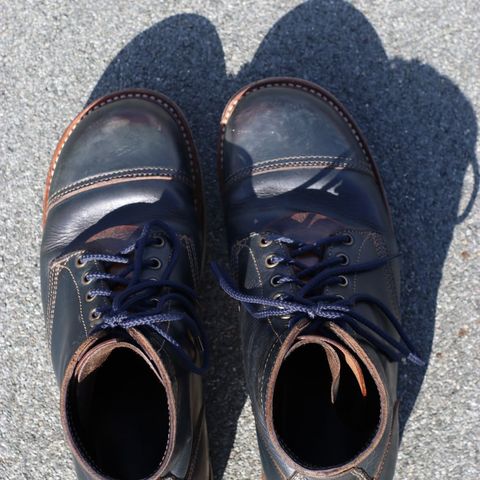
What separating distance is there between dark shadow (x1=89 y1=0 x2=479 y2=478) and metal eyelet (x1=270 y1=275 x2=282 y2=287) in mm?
222

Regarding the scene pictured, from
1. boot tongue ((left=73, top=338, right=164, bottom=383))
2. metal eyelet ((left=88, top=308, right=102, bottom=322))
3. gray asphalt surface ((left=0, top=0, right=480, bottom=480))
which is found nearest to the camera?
boot tongue ((left=73, top=338, right=164, bottom=383))

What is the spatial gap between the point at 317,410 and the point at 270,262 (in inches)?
12.1

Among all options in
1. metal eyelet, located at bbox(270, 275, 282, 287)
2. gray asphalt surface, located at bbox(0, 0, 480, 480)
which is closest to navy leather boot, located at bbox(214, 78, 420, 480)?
metal eyelet, located at bbox(270, 275, 282, 287)

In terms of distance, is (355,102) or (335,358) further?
(355,102)

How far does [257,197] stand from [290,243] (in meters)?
0.15

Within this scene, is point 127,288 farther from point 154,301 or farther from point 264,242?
point 264,242

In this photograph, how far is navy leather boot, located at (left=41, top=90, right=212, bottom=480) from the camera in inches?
44.1

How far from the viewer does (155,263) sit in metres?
1.28

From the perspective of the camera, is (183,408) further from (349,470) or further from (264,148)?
(264,148)

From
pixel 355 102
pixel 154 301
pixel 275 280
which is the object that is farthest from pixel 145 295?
pixel 355 102

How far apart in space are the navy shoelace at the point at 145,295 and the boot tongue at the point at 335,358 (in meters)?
0.21

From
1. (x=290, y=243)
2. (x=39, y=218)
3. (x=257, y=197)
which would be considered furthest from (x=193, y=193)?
(x=39, y=218)

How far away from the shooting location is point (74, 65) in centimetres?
154

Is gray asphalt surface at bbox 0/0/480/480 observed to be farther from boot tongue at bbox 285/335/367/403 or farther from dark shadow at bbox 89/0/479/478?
boot tongue at bbox 285/335/367/403
